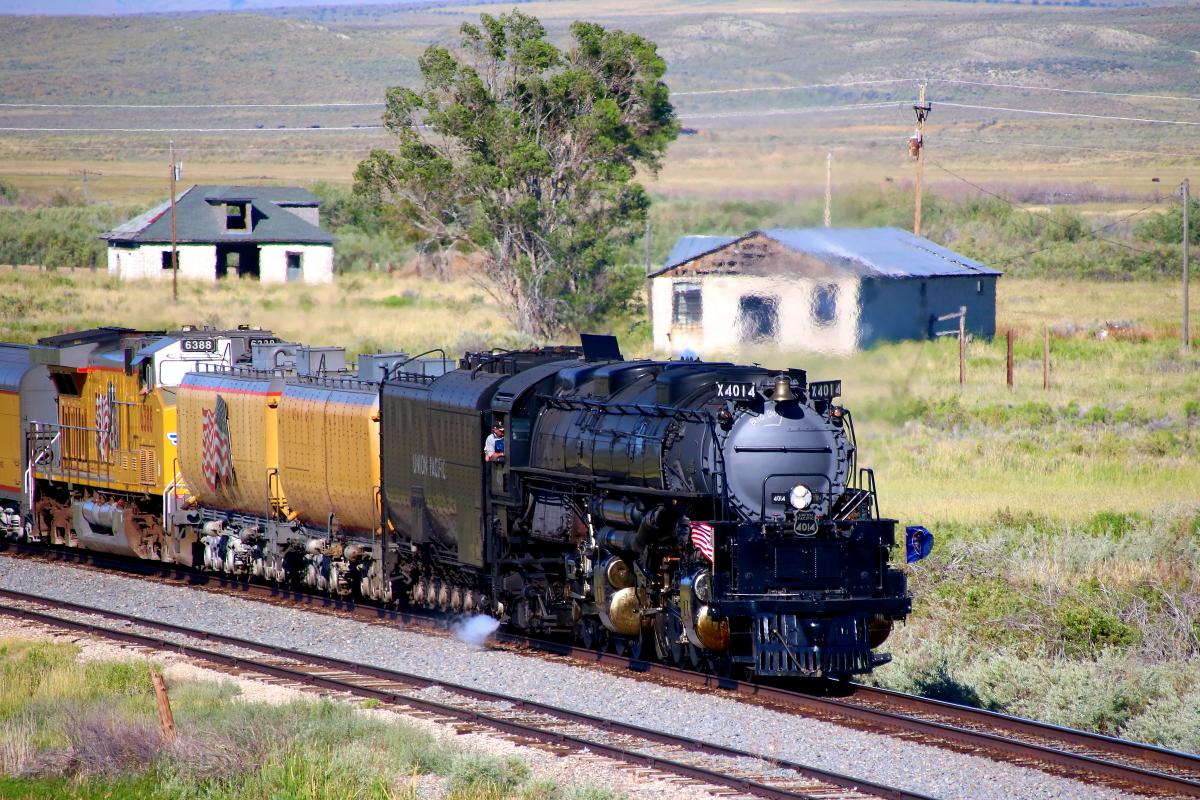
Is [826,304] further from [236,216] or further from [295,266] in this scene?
[236,216]

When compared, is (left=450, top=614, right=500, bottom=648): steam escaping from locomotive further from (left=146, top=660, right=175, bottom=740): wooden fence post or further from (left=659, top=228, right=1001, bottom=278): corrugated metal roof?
(left=659, top=228, right=1001, bottom=278): corrugated metal roof

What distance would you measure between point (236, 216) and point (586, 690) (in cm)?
6393

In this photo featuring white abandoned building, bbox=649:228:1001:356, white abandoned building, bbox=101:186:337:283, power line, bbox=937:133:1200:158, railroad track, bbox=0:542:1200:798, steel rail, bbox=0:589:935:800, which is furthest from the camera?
power line, bbox=937:133:1200:158

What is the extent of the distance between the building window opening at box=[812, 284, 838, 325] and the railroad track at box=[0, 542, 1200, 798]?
229 inches

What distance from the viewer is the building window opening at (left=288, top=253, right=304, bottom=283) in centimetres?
7512

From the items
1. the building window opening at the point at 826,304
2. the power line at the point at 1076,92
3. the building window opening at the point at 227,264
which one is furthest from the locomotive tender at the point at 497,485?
the power line at the point at 1076,92

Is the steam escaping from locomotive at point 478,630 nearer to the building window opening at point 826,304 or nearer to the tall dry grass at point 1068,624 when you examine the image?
the tall dry grass at point 1068,624

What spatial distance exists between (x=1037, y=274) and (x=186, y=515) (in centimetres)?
4999

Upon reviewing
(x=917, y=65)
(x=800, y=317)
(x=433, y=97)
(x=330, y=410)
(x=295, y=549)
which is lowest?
(x=295, y=549)

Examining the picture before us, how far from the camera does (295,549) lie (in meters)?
23.4

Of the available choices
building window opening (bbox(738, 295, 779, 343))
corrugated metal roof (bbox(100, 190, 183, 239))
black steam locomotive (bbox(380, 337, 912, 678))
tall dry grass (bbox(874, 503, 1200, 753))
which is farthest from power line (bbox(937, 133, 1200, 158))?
black steam locomotive (bbox(380, 337, 912, 678))

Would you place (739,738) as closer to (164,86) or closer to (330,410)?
(330,410)

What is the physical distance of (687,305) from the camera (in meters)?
34.2

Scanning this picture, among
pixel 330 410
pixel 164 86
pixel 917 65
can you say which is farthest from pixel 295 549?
pixel 164 86
